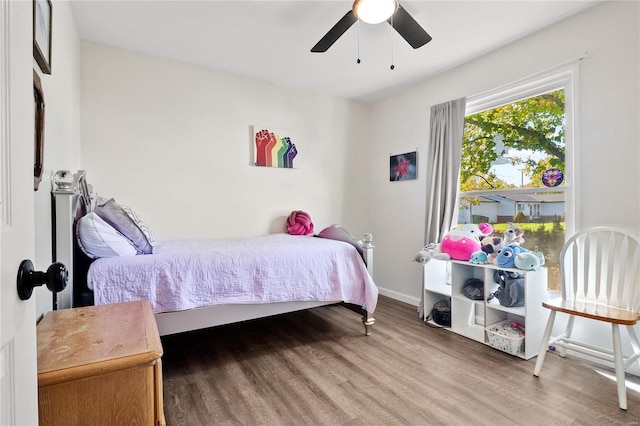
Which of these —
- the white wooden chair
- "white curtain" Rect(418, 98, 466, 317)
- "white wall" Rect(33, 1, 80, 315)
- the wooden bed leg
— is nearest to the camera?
"white wall" Rect(33, 1, 80, 315)

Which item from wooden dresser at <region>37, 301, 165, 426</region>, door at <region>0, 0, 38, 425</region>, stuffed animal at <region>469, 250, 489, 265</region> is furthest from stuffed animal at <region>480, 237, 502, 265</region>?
door at <region>0, 0, 38, 425</region>

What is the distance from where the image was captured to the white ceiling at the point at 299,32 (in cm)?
224

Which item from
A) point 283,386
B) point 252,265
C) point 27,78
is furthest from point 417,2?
point 283,386

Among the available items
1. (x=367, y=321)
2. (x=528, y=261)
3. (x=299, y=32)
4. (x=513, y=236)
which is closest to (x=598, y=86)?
(x=513, y=236)

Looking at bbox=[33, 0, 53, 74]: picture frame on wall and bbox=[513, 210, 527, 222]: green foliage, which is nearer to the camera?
bbox=[33, 0, 53, 74]: picture frame on wall

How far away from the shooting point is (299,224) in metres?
3.62

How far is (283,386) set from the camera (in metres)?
1.92

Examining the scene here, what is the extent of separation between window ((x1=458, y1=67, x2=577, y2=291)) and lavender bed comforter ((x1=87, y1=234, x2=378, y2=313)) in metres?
1.41

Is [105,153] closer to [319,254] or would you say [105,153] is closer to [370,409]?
[319,254]

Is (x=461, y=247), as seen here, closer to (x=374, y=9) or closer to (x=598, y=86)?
(x=598, y=86)

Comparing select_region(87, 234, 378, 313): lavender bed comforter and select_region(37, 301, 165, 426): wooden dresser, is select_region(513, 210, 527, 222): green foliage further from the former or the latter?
select_region(37, 301, 165, 426): wooden dresser

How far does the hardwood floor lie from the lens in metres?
1.64

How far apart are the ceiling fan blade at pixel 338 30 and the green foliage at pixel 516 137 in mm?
1738

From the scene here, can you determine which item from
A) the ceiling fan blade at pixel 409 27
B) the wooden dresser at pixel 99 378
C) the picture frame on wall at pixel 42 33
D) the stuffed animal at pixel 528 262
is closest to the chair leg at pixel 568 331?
the stuffed animal at pixel 528 262
